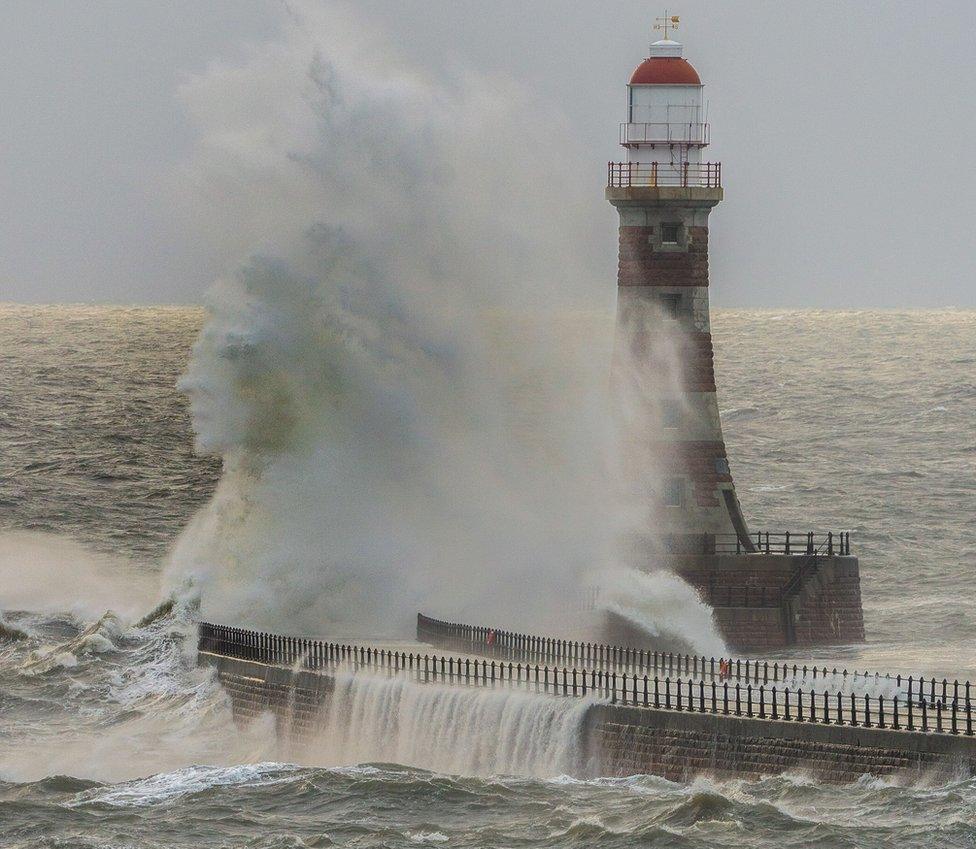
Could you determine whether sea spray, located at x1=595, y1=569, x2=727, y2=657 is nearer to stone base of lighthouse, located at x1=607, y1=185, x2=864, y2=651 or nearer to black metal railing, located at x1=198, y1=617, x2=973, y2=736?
stone base of lighthouse, located at x1=607, y1=185, x2=864, y2=651

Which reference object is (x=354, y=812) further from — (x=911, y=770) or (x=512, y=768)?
(x=911, y=770)

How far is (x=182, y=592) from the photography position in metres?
49.6

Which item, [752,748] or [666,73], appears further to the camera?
[666,73]

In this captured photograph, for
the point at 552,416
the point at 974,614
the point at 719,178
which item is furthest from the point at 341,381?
the point at 974,614

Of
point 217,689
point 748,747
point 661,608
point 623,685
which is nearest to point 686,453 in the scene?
point 661,608

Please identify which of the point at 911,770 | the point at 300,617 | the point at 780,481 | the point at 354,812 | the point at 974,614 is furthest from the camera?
the point at 780,481

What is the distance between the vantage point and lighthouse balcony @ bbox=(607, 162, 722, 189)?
47875mm

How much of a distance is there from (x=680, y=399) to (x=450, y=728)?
38.0 ft

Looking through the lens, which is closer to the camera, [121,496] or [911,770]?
[911,770]

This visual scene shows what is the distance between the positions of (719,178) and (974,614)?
41.4 ft

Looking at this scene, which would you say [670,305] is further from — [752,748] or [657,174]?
[752,748]

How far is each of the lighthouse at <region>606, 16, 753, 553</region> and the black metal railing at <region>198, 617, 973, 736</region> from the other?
7612mm

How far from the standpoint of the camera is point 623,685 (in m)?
37.2

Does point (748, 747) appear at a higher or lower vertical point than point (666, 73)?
lower
